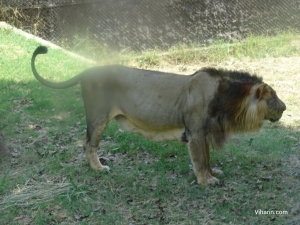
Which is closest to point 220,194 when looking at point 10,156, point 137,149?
point 137,149

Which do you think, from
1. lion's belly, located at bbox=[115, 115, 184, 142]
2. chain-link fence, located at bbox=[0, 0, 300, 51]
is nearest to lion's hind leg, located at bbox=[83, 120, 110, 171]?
lion's belly, located at bbox=[115, 115, 184, 142]

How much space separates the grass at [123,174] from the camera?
5.48 metres

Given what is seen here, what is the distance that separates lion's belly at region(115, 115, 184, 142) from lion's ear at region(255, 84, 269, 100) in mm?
938

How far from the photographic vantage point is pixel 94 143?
254 inches

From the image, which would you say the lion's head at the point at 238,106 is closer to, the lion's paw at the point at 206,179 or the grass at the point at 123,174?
the lion's paw at the point at 206,179

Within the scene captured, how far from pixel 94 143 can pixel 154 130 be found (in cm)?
74

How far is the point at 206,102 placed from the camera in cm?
599

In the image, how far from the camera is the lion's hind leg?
6410mm

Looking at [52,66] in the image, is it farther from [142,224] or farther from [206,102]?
[142,224]

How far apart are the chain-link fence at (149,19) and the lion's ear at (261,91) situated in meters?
6.61

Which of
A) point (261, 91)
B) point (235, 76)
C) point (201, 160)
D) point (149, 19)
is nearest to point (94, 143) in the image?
point (201, 160)

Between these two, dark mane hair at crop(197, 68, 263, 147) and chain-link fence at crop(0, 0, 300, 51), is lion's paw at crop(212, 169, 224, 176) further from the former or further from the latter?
chain-link fence at crop(0, 0, 300, 51)

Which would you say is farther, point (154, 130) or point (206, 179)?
point (154, 130)

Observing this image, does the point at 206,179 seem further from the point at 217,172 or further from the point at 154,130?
the point at 154,130
